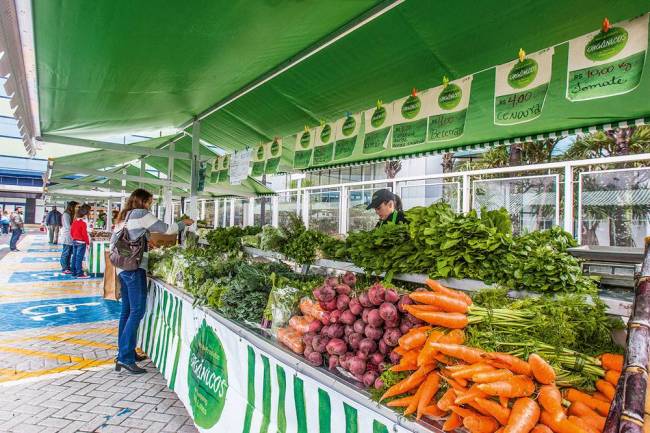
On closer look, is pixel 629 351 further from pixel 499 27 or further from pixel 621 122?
pixel 621 122

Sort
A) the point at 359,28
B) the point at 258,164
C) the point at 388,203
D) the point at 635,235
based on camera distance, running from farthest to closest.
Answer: the point at 635,235, the point at 258,164, the point at 388,203, the point at 359,28

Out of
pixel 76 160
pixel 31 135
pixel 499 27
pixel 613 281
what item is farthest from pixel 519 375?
pixel 76 160

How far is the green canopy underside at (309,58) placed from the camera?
2.64 m

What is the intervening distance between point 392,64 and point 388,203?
1577 millimetres

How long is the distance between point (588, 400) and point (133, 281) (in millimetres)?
4547

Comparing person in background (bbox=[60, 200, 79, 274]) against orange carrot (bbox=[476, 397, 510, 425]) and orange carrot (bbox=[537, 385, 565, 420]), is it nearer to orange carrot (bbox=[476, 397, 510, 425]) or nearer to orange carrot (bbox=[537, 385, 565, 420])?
orange carrot (bbox=[476, 397, 510, 425])

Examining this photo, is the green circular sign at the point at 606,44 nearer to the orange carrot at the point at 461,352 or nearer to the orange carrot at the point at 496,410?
the orange carrot at the point at 461,352

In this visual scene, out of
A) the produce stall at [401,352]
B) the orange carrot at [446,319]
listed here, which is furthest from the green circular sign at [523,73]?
the orange carrot at [446,319]

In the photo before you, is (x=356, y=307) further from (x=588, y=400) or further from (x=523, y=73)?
(x=523, y=73)

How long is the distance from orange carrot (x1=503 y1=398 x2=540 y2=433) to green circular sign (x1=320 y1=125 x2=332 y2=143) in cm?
401

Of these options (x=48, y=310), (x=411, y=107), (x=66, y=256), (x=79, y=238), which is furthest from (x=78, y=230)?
(x=411, y=107)

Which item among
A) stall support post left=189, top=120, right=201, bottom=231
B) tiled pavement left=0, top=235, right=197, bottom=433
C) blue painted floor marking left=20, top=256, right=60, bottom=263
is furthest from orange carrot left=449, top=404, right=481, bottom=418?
blue painted floor marking left=20, top=256, right=60, bottom=263

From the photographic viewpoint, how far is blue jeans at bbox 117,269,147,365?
450cm

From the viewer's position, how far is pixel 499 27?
2.84 meters
